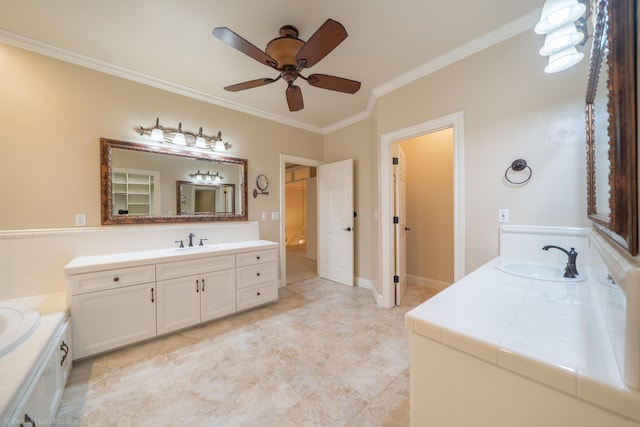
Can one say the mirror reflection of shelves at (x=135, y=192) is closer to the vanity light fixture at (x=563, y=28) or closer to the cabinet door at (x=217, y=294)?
the cabinet door at (x=217, y=294)

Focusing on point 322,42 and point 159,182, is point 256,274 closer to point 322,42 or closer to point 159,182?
point 159,182

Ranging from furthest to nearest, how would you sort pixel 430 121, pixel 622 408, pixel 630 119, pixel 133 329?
1. pixel 430 121
2. pixel 133 329
3. pixel 630 119
4. pixel 622 408

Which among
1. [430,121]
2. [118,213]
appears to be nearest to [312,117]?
[430,121]

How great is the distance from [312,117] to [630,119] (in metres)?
3.44

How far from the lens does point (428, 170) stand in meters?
3.55

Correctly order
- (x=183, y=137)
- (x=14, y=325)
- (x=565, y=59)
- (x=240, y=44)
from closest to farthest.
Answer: (x=565, y=59) → (x=14, y=325) → (x=240, y=44) → (x=183, y=137)

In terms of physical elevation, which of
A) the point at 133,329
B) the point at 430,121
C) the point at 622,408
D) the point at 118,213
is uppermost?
the point at 430,121

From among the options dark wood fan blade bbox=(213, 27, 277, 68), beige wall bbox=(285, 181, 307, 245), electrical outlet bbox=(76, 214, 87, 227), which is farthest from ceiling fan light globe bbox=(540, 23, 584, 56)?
beige wall bbox=(285, 181, 307, 245)

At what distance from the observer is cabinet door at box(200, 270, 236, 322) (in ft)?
7.87

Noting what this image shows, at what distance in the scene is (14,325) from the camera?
1.39m

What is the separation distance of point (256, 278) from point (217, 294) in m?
0.46

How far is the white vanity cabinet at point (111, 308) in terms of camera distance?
1816mm

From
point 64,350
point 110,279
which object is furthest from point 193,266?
point 64,350

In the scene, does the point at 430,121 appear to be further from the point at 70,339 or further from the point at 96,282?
the point at 70,339
